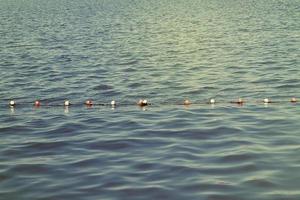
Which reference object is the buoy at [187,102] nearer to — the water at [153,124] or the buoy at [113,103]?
the water at [153,124]

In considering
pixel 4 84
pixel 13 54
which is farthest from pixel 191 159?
Answer: pixel 13 54

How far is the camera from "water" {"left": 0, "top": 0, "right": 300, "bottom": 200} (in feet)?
48.2

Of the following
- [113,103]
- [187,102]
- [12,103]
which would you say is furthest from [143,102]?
[12,103]

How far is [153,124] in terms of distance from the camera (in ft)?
68.2

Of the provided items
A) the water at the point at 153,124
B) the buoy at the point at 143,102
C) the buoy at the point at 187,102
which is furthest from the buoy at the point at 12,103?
the buoy at the point at 187,102

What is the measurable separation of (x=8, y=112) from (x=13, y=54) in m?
19.3

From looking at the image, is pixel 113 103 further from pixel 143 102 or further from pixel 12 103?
pixel 12 103

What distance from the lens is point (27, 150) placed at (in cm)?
1806

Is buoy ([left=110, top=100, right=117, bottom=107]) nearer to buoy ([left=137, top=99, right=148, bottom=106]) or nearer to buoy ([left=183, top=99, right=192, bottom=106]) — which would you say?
buoy ([left=137, top=99, right=148, bottom=106])

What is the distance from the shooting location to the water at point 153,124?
1468 centimetres

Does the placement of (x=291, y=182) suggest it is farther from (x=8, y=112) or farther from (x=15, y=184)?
(x=8, y=112)

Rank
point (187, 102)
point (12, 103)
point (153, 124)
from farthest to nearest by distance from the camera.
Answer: point (12, 103) → point (187, 102) → point (153, 124)

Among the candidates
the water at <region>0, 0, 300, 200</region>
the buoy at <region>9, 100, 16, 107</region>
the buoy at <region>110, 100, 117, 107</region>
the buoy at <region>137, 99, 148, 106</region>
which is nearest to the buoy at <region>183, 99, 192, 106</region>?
the water at <region>0, 0, 300, 200</region>

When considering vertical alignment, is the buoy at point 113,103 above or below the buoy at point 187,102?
above
